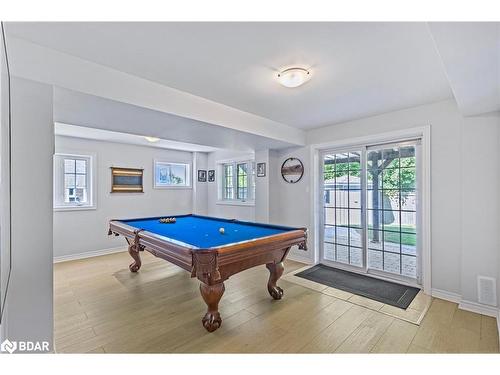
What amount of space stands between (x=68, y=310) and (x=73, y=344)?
73 centimetres

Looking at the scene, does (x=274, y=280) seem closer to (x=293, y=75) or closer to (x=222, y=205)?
(x=293, y=75)

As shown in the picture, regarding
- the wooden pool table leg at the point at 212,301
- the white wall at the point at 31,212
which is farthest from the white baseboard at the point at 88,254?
the wooden pool table leg at the point at 212,301

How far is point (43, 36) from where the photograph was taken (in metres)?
1.67

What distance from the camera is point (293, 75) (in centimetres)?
207

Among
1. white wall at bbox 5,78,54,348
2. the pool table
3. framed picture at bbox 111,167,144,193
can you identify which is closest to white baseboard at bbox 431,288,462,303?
the pool table

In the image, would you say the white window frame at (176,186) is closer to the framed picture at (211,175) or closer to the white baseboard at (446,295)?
the framed picture at (211,175)

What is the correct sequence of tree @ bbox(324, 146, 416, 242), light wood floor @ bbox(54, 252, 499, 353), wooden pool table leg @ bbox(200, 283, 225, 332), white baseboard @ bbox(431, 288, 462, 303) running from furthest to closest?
tree @ bbox(324, 146, 416, 242) < white baseboard @ bbox(431, 288, 462, 303) < wooden pool table leg @ bbox(200, 283, 225, 332) < light wood floor @ bbox(54, 252, 499, 353)

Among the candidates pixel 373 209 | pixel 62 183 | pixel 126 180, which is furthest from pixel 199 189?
pixel 373 209

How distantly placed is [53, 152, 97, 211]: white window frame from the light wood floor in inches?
68.7

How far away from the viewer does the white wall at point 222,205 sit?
5555 mm

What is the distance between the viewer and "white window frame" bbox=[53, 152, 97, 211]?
4465 millimetres

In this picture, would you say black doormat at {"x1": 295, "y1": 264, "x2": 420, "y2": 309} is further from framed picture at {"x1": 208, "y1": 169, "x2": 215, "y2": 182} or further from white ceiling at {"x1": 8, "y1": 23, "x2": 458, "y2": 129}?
framed picture at {"x1": 208, "y1": 169, "x2": 215, "y2": 182}

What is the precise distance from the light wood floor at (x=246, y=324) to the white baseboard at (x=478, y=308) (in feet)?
0.27
